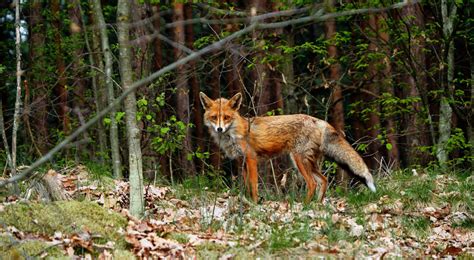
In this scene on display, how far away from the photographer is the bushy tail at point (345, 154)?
9953 millimetres

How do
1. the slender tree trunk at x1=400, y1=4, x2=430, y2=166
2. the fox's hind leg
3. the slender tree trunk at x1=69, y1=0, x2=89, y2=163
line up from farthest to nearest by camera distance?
the slender tree trunk at x1=400, y1=4, x2=430, y2=166 → the slender tree trunk at x1=69, y1=0, x2=89, y2=163 → the fox's hind leg

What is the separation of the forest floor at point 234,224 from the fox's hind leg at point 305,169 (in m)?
0.26

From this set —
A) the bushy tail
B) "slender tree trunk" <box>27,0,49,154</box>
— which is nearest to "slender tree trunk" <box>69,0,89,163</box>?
"slender tree trunk" <box>27,0,49,154</box>

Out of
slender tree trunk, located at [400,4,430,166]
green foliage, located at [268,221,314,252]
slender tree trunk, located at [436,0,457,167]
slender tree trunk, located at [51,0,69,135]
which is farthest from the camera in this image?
slender tree trunk, located at [51,0,69,135]

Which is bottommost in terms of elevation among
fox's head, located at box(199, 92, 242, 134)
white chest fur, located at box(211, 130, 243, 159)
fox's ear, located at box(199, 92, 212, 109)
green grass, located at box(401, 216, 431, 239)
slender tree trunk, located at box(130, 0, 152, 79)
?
green grass, located at box(401, 216, 431, 239)

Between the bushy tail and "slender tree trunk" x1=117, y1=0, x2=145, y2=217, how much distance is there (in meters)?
4.19

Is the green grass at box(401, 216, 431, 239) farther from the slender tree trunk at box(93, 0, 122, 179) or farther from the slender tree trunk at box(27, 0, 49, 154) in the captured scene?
the slender tree trunk at box(27, 0, 49, 154)

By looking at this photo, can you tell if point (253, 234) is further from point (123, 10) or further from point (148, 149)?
point (148, 149)

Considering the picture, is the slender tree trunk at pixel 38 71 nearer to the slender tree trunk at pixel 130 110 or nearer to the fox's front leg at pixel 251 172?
the fox's front leg at pixel 251 172

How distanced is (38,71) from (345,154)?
781 centimetres

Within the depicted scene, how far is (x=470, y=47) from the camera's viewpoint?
18.1 m

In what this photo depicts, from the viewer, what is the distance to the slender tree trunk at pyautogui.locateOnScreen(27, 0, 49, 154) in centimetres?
1429

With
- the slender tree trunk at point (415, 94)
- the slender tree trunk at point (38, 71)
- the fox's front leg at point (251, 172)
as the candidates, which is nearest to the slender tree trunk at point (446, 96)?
the slender tree trunk at point (415, 94)

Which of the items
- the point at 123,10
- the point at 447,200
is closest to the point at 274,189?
the point at 447,200
